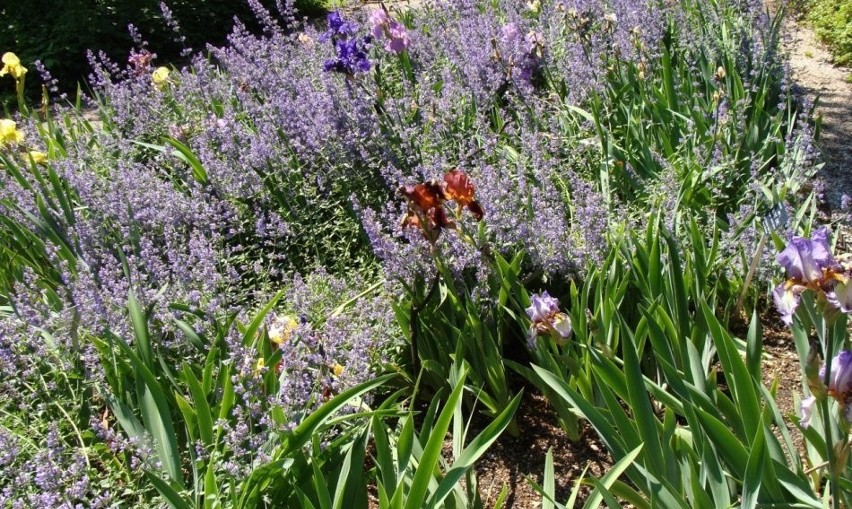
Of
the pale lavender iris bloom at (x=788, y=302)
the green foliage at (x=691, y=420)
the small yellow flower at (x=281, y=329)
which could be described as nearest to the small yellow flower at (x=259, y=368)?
the small yellow flower at (x=281, y=329)

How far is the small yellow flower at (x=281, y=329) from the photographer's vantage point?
7.80ft

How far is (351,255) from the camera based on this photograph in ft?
11.3

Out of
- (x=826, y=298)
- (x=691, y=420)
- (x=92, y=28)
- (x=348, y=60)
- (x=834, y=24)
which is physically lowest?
(x=834, y=24)

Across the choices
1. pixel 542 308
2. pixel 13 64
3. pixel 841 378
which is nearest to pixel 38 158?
pixel 13 64

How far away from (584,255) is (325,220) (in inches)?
50.0

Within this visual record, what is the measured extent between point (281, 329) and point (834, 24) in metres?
4.99

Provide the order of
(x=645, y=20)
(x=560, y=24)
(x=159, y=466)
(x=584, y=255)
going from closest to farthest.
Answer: (x=159, y=466)
(x=584, y=255)
(x=645, y=20)
(x=560, y=24)

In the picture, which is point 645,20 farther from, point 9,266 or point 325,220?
point 9,266

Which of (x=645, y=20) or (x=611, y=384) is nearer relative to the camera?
(x=611, y=384)

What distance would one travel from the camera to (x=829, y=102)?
15.7 feet

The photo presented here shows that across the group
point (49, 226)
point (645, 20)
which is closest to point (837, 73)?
point (645, 20)

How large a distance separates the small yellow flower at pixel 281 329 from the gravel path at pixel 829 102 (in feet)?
7.00

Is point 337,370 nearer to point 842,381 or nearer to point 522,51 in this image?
point 842,381

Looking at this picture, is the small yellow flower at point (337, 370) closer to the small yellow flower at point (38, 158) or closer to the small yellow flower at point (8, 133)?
the small yellow flower at point (38, 158)
